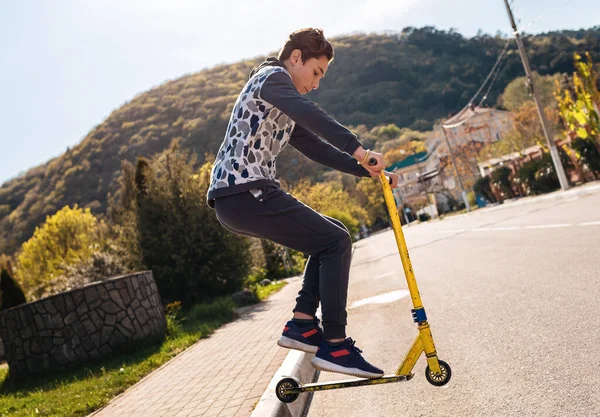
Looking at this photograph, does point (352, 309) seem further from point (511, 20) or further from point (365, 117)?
point (365, 117)

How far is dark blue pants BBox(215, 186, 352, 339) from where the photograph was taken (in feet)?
10.8

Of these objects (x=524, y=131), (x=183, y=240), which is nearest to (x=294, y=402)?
(x=183, y=240)

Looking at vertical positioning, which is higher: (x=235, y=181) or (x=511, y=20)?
(x=511, y=20)

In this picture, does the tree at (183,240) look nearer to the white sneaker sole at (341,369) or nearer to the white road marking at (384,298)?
the white road marking at (384,298)

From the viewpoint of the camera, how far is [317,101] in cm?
11644

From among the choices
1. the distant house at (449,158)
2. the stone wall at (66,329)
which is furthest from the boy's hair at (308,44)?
the distant house at (449,158)

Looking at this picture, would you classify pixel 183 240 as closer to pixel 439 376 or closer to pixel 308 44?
pixel 308 44

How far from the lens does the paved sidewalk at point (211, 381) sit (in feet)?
15.4

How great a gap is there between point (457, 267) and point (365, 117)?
354 feet

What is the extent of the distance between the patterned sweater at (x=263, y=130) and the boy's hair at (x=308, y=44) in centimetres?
12

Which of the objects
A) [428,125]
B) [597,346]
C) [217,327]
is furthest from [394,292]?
[428,125]

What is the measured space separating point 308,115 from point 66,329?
783cm

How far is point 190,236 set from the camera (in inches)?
640

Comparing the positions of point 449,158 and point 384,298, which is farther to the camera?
point 449,158
